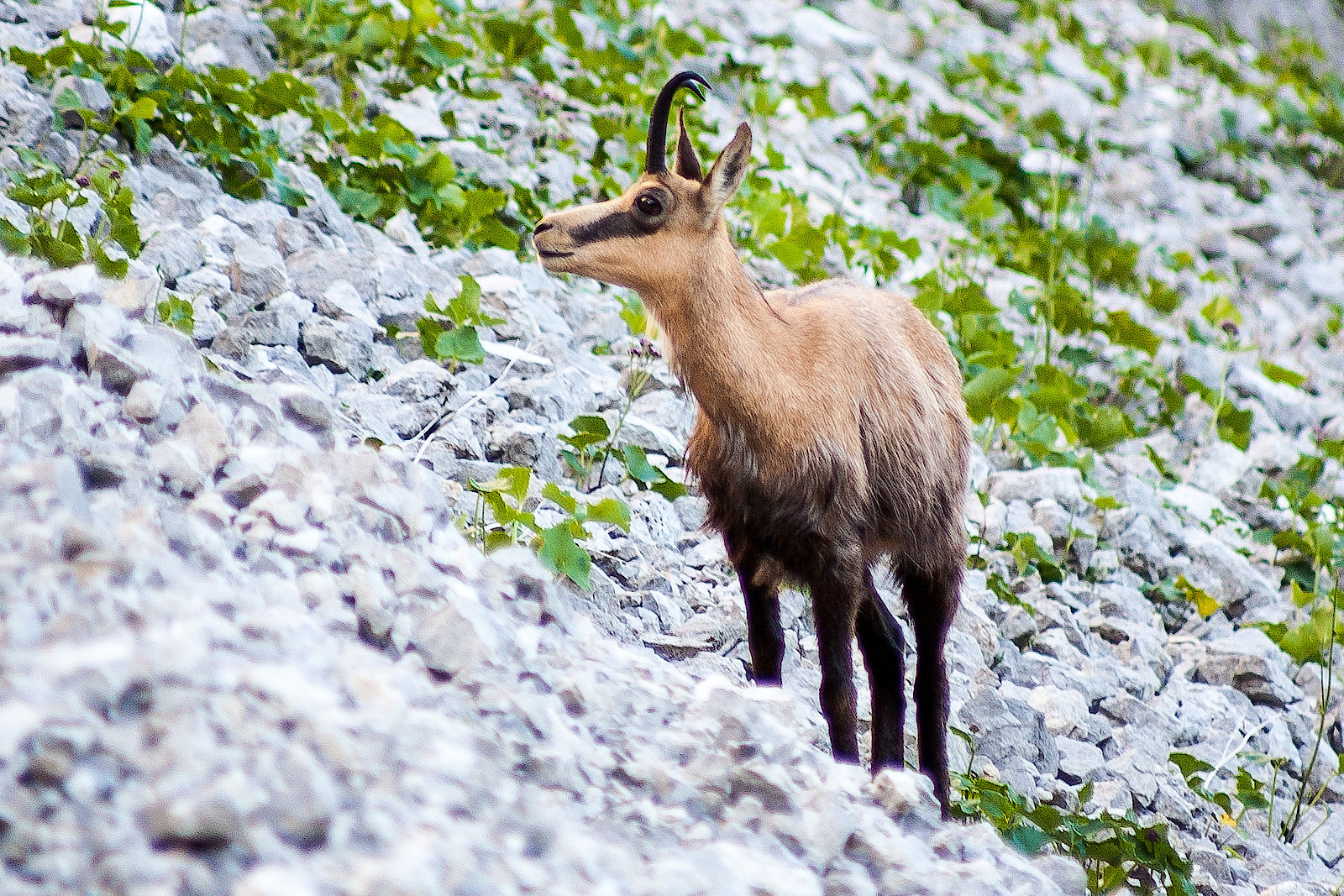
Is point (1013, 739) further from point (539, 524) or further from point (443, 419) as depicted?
point (443, 419)

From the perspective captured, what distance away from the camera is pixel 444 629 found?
3.01 m

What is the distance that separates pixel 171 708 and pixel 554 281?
396cm

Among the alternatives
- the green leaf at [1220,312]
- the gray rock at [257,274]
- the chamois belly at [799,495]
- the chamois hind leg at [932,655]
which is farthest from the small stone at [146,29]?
the green leaf at [1220,312]

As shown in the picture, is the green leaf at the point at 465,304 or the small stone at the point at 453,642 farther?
the green leaf at the point at 465,304

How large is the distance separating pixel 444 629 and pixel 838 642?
1276 millimetres

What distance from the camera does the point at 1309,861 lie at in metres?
4.64

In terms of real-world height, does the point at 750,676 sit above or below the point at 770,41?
below

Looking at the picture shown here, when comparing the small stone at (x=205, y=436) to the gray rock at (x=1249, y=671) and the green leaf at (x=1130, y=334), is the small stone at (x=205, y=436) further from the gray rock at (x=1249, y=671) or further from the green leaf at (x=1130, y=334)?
the green leaf at (x=1130, y=334)

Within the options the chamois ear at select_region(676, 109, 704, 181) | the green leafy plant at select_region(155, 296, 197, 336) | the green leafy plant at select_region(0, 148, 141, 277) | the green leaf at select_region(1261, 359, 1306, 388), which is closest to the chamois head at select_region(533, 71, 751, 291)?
the chamois ear at select_region(676, 109, 704, 181)

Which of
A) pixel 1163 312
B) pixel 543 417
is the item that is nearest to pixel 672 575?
pixel 543 417

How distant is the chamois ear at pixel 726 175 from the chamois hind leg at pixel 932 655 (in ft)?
4.19

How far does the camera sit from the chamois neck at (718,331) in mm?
3922

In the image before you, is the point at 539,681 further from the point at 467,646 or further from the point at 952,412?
the point at 952,412

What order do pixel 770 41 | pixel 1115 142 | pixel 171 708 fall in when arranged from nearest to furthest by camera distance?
pixel 171 708
pixel 770 41
pixel 1115 142
